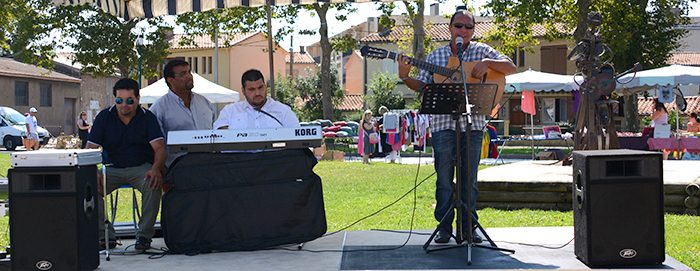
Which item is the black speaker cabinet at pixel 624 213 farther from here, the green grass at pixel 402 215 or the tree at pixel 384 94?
the tree at pixel 384 94

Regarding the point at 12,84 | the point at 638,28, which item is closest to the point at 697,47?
the point at 638,28

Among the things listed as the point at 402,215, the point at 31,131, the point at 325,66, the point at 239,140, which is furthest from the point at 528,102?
the point at 31,131

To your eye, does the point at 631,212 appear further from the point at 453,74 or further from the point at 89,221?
the point at 89,221

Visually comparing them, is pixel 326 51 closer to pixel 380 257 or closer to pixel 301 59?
pixel 380 257

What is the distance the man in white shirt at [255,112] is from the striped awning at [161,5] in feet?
2.10

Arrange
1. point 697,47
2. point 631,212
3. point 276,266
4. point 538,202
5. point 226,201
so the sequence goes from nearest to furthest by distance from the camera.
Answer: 1. point 631,212
2. point 276,266
3. point 226,201
4. point 538,202
5. point 697,47

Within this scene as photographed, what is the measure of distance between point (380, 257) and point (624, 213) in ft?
5.30

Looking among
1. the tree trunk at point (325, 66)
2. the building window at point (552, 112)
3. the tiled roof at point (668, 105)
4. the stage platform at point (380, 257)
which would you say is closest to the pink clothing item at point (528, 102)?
the stage platform at point (380, 257)

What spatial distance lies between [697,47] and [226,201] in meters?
60.2

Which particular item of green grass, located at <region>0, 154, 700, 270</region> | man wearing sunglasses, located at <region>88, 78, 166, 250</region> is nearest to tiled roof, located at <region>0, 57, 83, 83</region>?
green grass, located at <region>0, 154, 700, 270</region>

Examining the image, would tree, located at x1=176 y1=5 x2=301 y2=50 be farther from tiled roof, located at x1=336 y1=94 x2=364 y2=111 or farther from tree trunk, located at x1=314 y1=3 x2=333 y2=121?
tiled roof, located at x1=336 y1=94 x2=364 y2=111

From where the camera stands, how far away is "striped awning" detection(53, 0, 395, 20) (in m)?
5.29

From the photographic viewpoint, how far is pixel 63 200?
155 inches

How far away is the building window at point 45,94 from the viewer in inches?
1609
